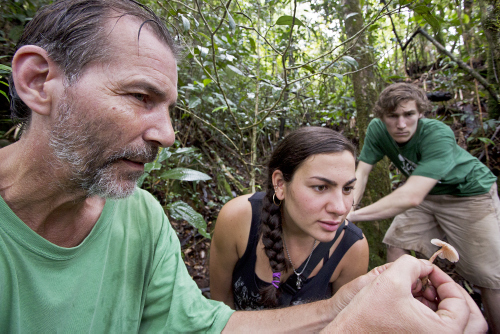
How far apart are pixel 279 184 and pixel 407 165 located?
2.04 m

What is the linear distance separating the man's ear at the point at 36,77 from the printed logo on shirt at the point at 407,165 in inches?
130

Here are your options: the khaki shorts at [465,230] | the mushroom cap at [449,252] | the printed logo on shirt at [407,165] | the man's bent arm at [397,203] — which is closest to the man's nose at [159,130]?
the mushroom cap at [449,252]

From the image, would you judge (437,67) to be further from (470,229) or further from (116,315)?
(116,315)

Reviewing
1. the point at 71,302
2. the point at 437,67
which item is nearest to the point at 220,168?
the point at 71,302

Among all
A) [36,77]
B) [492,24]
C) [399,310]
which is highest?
[492,24]

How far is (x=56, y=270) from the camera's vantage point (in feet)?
3.50

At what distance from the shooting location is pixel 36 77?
40.3 inches

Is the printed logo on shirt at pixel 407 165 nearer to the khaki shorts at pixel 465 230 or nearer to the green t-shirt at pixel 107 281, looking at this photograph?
the khaki shorts at pixel 465 230

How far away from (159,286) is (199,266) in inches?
85.0

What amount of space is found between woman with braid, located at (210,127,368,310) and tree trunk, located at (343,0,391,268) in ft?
6.61

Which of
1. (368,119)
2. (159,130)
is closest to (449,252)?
(159,130)

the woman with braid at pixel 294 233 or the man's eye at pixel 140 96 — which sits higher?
the man's eye at pixel 140 96

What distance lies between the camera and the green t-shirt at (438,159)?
2.78 meters

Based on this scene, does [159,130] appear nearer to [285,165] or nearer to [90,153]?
[90,153]
